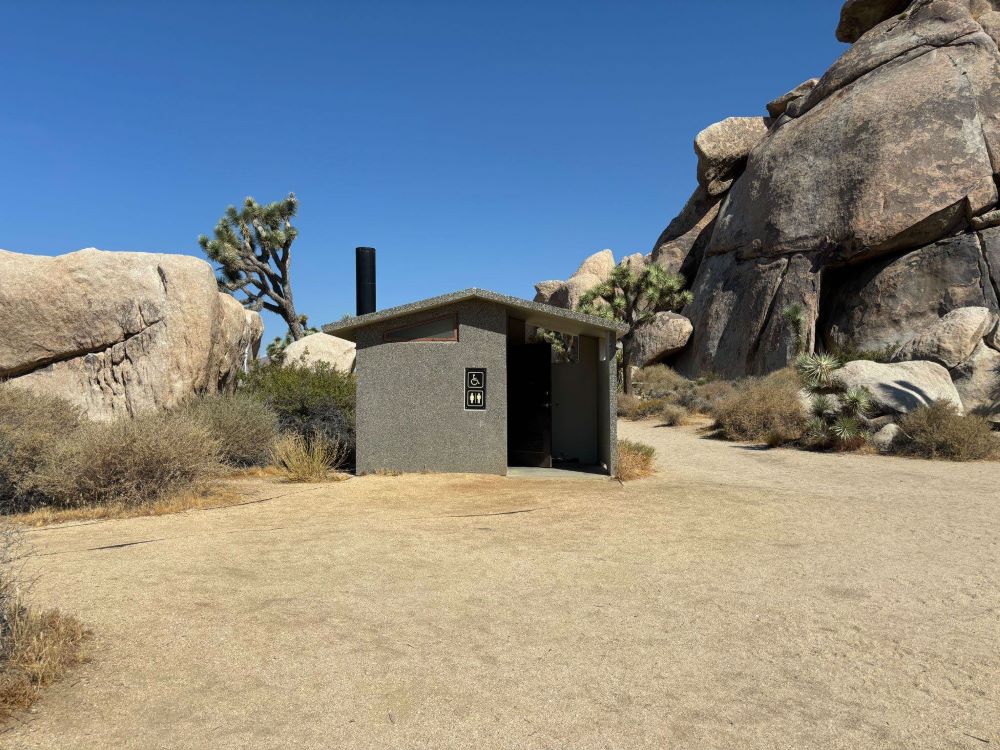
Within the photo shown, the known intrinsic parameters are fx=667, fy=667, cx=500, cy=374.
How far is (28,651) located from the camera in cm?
384

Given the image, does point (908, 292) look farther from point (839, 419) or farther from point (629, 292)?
point (839, 419)

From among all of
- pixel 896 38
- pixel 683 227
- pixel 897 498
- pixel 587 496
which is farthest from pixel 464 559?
pixel 683 227

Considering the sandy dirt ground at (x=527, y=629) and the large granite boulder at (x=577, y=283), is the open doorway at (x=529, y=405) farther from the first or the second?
the large granite boulder at (x=577, y=283)

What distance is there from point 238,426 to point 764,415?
1465 cm

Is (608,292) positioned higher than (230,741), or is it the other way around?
(608,292)

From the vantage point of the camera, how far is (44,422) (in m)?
10.5

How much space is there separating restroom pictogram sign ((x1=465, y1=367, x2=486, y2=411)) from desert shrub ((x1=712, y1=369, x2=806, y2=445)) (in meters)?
9.91

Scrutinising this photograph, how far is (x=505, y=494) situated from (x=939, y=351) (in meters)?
17.1

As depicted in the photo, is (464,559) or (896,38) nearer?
(464,559)

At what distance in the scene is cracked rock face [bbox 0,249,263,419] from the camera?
1348 centimetres

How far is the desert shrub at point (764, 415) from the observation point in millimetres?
18641

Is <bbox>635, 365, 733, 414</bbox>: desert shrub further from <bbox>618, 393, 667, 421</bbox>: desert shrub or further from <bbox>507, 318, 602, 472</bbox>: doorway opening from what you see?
<bbox>507, 318, 602, 472</bbox>: doorway opening

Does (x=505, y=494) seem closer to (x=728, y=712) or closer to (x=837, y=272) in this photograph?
(x=728, y=712)

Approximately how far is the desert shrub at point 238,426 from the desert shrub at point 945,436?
47.3ft
